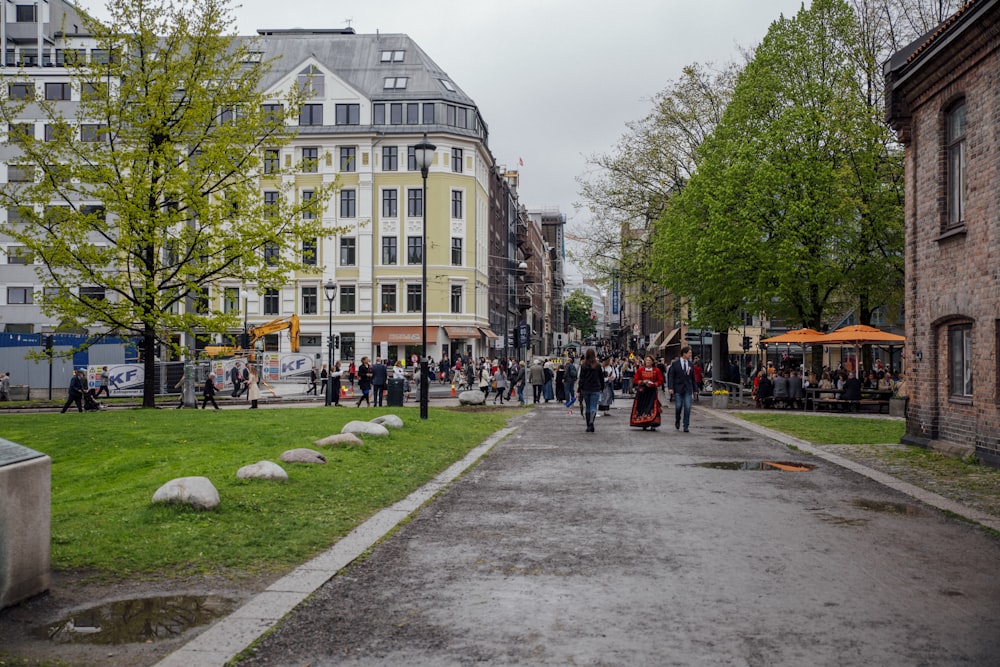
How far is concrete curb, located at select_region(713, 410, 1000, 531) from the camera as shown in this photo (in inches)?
363

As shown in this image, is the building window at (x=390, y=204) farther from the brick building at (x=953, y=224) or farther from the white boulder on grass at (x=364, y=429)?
the white boulder on grass at (x=364, y=429)

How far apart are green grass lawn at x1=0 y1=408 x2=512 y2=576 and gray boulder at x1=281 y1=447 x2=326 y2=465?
0.17 meters

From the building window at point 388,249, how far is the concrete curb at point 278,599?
54156 mm

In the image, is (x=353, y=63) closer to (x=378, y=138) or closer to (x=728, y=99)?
(x=378, y=138)

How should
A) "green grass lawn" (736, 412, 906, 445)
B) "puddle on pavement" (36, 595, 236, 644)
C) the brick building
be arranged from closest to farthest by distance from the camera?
"puddle on pavement" (36, 595, 236, 644) → the brick building → "green grass lawn" (736, 412, 906, 445)

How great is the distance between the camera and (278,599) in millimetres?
5941

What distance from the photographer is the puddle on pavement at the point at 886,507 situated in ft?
31.6

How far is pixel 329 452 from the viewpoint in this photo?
43.8 feet

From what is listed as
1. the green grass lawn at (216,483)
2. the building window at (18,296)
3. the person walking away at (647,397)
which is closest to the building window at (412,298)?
the building window at (18,296)

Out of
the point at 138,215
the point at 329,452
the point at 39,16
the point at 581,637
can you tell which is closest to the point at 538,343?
the point at 39,16

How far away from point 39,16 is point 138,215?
4893cm

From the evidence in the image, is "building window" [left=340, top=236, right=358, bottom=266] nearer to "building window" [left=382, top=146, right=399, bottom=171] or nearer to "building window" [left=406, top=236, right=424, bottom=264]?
"building window" [left=406, top=236, right=424, bottom=264]

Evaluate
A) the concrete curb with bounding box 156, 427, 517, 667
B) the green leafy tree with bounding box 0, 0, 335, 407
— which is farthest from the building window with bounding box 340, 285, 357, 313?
the concrete curb with bounding box 156, 427, 517, 667

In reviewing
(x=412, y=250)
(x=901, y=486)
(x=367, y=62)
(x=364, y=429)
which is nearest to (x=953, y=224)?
(x=901, y=486)
